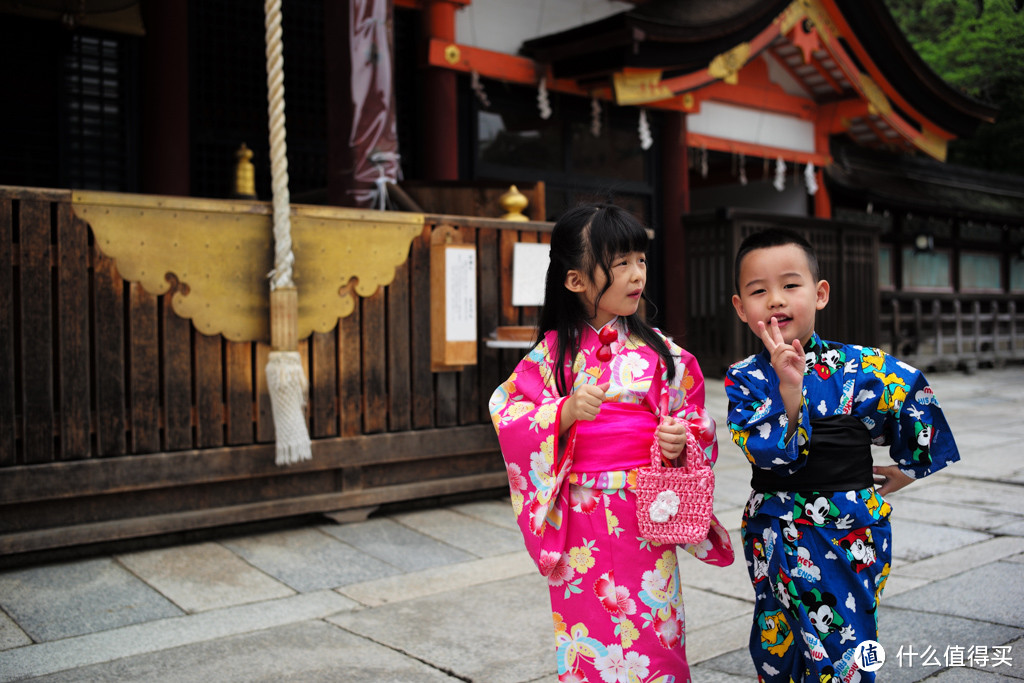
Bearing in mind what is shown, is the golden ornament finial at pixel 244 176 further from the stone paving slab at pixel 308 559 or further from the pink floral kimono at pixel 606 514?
the pink floral kimono at pixel 606 514

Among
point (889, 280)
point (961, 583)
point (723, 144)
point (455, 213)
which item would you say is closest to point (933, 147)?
point (889, 280)

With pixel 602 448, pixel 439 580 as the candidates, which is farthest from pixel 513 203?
pixel 602 448

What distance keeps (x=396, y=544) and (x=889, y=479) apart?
8.63ft

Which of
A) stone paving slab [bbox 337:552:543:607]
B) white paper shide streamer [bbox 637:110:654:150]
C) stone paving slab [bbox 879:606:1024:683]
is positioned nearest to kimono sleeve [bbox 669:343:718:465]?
stone paving slab [bbox 879:606:1024:683]

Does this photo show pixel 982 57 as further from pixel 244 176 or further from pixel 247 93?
pixel 244 176

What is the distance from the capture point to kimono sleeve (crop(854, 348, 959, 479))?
6.74 ft

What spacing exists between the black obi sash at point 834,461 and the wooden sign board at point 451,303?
2820 mm

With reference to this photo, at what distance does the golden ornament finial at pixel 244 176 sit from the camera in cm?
645

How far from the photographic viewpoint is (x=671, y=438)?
78.0 inches

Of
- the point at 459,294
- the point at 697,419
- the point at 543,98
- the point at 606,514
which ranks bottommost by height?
the point at 606,514

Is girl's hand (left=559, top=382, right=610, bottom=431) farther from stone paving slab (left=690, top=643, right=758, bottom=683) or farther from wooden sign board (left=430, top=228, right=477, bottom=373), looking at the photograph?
wooden sign board (left=430, top=228, right=477, bottom=373)

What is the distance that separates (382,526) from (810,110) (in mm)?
10136

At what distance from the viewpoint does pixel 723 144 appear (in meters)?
10.9

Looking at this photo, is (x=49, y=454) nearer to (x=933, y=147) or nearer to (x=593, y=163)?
(x=593, y=163)
